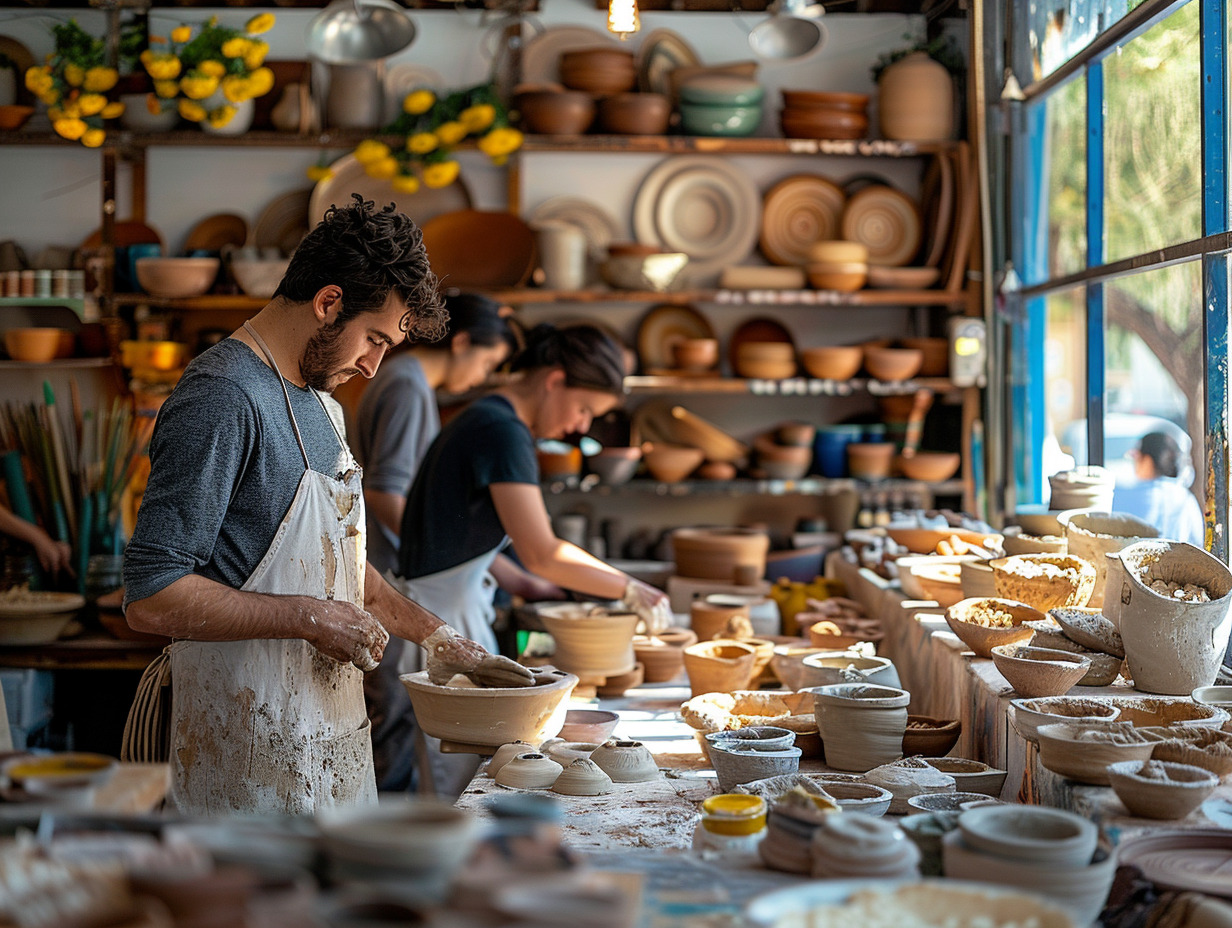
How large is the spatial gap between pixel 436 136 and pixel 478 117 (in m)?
0.23

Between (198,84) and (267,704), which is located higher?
(198,84)

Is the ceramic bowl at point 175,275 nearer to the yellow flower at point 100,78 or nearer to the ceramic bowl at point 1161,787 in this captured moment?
the yellow flower at point 100,78

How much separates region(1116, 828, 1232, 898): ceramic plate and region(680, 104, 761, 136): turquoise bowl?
4434 mm

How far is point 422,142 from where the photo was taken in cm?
539

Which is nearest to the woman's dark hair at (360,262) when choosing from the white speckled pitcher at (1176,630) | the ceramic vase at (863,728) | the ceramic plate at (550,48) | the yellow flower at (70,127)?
the ceramic vase at (863,728)

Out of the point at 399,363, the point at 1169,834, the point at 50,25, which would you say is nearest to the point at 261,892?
the point at 1169,834

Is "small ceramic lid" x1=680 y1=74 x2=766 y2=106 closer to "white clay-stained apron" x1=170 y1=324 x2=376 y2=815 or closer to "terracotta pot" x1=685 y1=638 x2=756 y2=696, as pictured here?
"terracotta pot" x1=685 y1=638 x2=756 y2=696

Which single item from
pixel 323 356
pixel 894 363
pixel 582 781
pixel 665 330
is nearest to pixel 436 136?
pixel 665 330

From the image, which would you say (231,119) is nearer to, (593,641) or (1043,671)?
(593,641)

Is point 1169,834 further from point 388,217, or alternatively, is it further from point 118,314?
point 118,314

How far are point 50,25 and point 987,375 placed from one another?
16.2 feet

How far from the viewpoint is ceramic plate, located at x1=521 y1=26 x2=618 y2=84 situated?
19.1 feet

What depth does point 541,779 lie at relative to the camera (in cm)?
238

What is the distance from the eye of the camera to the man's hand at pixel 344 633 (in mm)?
2191
